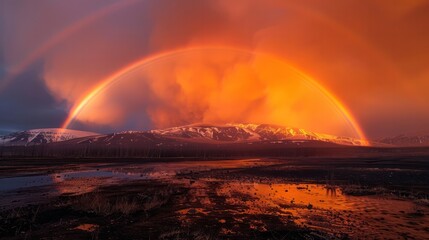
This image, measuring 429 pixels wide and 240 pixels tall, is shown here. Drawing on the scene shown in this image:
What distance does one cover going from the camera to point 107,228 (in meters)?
21.2

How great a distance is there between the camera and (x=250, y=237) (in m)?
19.8

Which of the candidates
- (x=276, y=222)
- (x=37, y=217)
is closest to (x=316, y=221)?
(x=276, y=222)

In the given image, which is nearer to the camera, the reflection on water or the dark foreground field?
the dark foreground field

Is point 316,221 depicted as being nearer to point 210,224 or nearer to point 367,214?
point 367,214

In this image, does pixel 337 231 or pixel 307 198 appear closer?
pixel 337 231

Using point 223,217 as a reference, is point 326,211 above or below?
above

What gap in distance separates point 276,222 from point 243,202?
8.86 meters

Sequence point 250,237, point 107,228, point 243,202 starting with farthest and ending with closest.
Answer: point 243,202, point 107,228, point 250,237

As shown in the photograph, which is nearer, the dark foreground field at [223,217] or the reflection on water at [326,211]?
the dark foreground field at [223,217]

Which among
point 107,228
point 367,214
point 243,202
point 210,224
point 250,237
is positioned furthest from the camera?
point 243,202

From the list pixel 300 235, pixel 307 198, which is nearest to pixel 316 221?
pixel 300 235

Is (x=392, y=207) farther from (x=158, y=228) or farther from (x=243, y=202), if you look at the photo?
(x=158, y=228)

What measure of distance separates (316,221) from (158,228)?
421 inches

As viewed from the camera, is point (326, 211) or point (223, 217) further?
point (326, 211)
